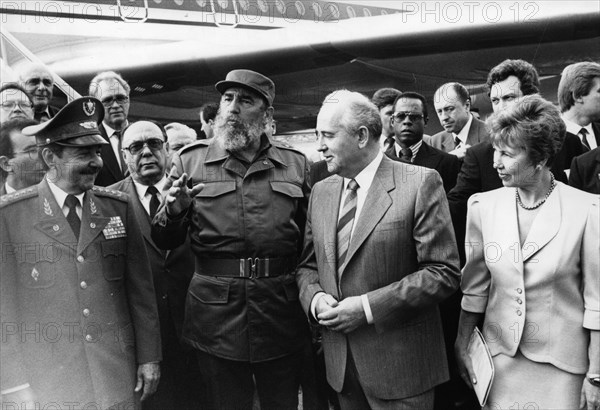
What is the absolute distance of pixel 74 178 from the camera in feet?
7.55

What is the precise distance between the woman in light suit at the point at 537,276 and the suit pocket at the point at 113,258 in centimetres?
146

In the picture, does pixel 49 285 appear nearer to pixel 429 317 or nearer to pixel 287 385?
pixel 287 385

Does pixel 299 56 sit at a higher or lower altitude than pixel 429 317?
higher

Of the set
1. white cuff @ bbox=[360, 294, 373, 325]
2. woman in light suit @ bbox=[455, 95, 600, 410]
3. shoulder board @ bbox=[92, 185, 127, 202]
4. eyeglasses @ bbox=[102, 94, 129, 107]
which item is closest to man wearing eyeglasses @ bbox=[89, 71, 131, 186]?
A: eyeglasses @ bbox=[102, 94, 129, 107]

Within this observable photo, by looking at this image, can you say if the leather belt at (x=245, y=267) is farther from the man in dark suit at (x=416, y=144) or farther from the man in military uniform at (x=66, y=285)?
the man in dark suit at (x=416, y=144)

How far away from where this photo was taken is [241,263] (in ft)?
8.67

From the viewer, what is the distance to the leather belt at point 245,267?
8.67 feet

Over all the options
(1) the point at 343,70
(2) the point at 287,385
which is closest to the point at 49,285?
(2) the point at 287,385

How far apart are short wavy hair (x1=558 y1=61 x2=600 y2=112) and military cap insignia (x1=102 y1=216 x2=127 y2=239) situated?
8.39 ft

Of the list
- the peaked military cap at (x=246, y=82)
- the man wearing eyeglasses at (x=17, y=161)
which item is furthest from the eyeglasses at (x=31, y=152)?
the peaked military cap at (x=246, y=82)

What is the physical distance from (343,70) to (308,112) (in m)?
0.92

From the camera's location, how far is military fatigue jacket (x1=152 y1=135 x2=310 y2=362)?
261cm

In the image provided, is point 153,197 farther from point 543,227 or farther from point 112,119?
point 543,227

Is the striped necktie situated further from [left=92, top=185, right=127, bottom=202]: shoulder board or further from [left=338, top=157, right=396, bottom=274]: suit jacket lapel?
[left=92, top=185, right=127, bottom=202]: shoulder board
